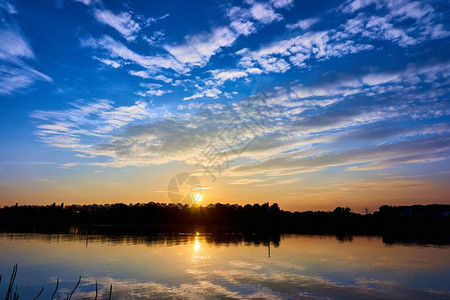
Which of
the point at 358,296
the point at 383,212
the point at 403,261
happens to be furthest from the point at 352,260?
the point at 383,212

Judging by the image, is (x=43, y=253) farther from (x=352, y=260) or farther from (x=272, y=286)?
(x=352, y=260)

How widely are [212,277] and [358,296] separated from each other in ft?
50.1

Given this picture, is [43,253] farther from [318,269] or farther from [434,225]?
[434,225]

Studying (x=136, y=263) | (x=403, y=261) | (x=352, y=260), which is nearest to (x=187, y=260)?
(x=136, y=263)

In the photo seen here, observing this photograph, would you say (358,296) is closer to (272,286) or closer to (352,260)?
(272,286)

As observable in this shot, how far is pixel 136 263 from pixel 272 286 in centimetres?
2166

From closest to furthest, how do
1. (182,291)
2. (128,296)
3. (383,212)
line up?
(128,296) → (182,291) → (383,212)

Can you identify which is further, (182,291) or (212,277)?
(212,277)

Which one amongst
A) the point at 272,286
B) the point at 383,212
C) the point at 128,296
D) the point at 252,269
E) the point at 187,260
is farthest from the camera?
the point at 383,212

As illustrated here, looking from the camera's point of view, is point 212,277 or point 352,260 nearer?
point 212,277

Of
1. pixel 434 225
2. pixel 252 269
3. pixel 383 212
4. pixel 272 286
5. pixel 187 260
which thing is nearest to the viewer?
pixel 272 286

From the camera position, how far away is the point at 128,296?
2656cm

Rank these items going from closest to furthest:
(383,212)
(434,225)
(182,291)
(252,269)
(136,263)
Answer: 1. (182,291)
2. (252,269)
3. (136,263)
4. (434,225)
5. (383,212)

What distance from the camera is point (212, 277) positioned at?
3538cm
